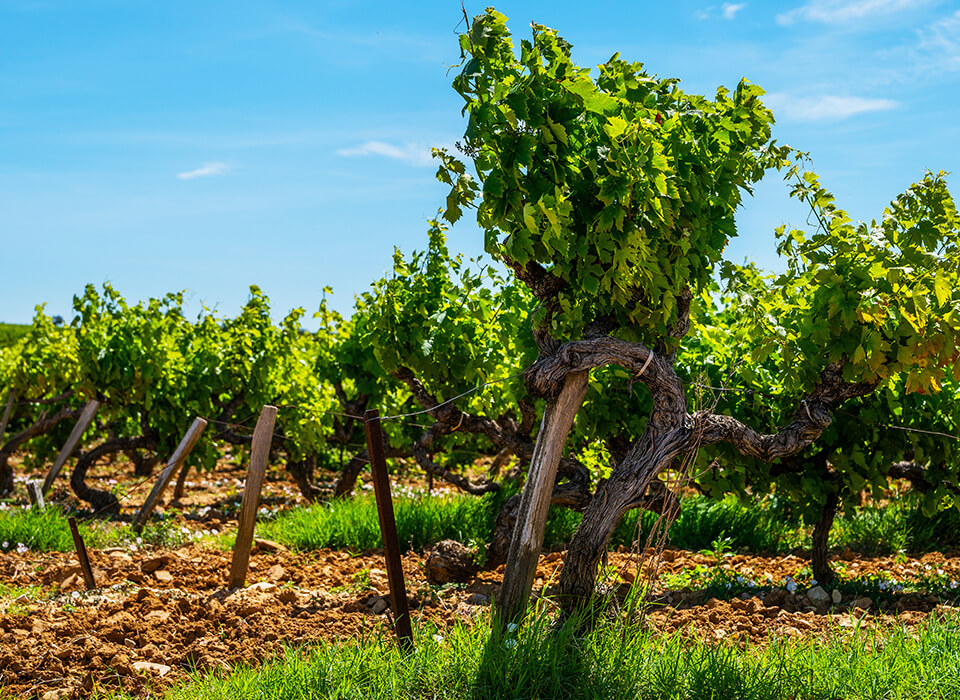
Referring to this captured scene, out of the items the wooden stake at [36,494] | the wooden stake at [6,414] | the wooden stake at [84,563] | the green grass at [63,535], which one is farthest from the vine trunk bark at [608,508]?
the wooden stake at [6,414]

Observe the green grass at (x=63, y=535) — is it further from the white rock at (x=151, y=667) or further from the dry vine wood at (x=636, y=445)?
the dry vine wood at (x=636, y=445)

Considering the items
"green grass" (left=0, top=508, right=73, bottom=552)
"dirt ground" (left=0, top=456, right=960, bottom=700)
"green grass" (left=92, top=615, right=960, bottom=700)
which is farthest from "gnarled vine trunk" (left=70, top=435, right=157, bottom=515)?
"green grass" (left=92, top=615, right=960, bottom=700)

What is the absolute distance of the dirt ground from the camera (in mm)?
4477

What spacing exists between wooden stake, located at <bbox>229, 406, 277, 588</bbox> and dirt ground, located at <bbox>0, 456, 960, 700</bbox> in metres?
0.18

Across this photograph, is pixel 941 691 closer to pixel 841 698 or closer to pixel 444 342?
pixel 841 698

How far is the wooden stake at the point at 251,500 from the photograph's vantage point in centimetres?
596

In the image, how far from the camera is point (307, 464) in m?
11.2

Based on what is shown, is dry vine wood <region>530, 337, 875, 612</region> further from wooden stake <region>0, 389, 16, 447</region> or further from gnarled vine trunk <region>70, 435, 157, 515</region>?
wooden stake <region>0, 389, 16, 447</region>

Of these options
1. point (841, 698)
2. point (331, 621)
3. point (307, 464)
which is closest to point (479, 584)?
point (331, 621)

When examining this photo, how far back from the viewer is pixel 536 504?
4.49 metres

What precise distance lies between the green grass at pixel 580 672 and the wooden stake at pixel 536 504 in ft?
1.08

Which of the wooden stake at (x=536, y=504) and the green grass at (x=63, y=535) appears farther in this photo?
the green grass at (x=63, y=535)

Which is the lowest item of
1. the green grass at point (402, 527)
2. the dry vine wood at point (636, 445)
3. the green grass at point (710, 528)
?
the green grass at point (402, 527)

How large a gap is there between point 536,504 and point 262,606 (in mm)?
1903
